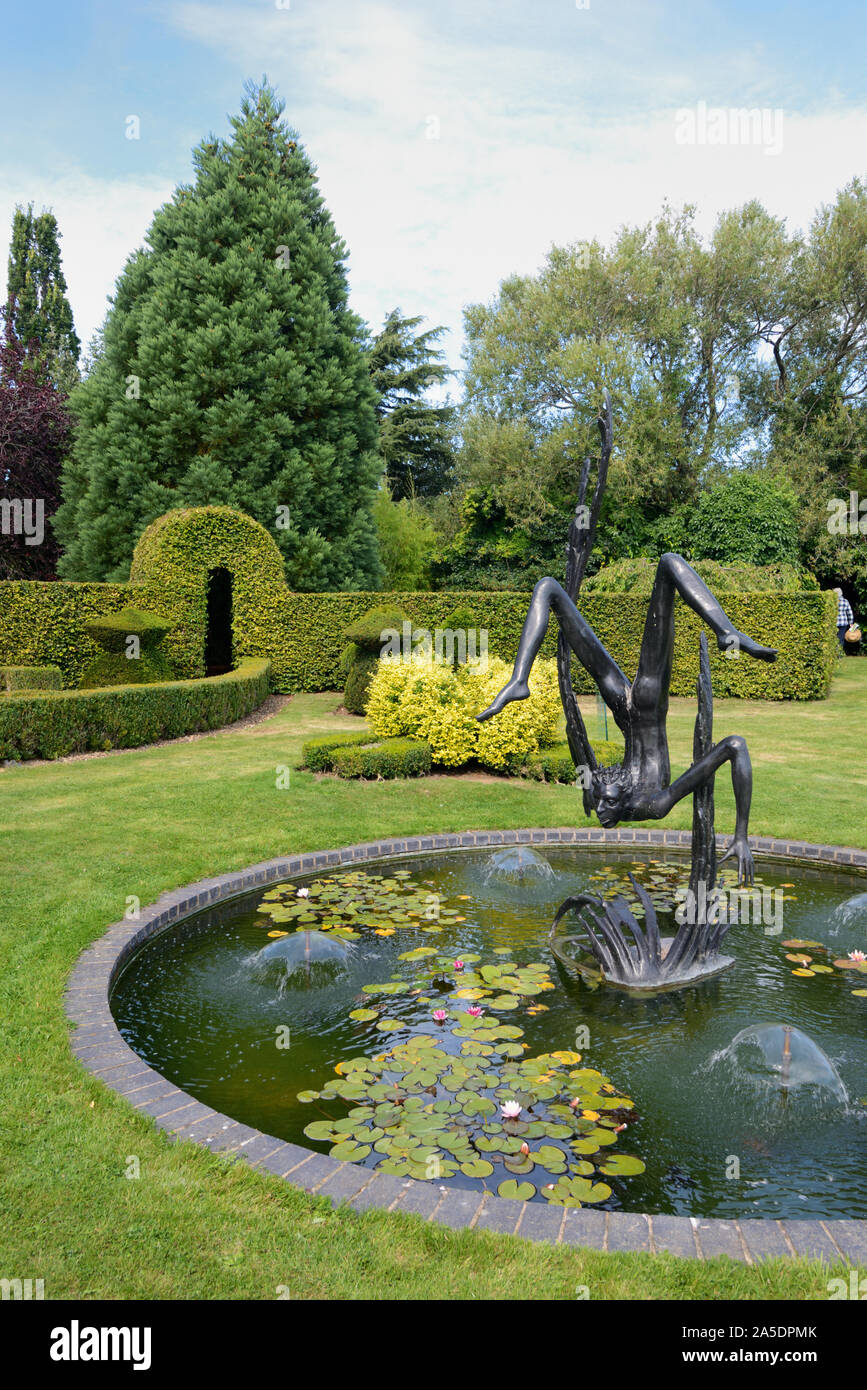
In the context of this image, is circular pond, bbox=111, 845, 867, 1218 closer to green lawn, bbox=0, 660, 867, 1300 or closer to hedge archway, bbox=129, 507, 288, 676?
green lawn, bbox=0, 660, 867, 1300

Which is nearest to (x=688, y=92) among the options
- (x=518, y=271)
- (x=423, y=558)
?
(x=518, y=271)

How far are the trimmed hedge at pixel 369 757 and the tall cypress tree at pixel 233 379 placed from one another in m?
13.2

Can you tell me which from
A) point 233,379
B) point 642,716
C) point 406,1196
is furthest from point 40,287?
point 406,1196

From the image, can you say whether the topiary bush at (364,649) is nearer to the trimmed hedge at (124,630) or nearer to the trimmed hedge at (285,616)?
the trimmed hedge at (285,616)

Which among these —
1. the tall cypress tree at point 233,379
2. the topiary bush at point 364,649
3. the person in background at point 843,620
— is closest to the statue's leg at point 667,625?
the topiary bush at point 364,649

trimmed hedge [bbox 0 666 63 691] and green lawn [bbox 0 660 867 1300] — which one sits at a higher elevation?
trimmed hedge [bbox 0 666 63 691]

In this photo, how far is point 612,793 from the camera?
551cm

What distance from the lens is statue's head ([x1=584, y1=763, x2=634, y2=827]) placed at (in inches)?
216

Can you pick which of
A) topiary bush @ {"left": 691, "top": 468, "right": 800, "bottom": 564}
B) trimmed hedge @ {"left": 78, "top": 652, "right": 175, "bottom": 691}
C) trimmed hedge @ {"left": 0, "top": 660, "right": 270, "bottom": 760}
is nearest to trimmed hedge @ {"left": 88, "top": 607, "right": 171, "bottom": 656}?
trimmed hedge @ {"left": 78, "top": 652, "right": 175, "bottom": 691}

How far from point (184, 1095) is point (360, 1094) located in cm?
85

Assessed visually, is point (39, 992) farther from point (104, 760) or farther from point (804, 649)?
point (804, 649)

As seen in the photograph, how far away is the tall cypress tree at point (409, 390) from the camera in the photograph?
3694cm

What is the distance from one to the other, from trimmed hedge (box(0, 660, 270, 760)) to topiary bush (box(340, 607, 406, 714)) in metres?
2.28

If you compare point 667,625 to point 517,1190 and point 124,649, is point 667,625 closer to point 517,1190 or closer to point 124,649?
point 517,1190
